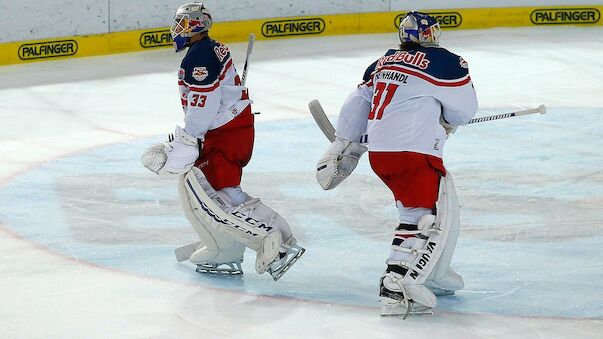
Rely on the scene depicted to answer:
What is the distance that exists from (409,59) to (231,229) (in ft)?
3.38

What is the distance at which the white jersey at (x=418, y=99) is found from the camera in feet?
16.3

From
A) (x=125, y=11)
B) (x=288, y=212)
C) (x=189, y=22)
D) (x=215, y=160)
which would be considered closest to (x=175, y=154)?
(x=215, y=160)

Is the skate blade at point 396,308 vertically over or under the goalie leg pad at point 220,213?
under

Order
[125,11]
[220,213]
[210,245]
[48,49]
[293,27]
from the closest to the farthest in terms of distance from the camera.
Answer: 1. [220,213]
2. [210,245]
3. [48,49]
4. [125,11]
5. [293,27]

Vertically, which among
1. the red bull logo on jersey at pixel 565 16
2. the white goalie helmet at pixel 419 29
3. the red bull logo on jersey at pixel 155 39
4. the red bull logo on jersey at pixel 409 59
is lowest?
the red bull logo on jersey at pixel 565 16

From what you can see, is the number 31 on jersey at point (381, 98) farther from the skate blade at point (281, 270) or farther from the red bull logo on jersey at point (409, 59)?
the skate blade at point (281, 270)

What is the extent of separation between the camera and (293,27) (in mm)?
11766

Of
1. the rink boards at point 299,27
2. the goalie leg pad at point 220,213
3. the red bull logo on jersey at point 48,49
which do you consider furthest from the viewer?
the rink boards at point 299,27

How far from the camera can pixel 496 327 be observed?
15.8 ft

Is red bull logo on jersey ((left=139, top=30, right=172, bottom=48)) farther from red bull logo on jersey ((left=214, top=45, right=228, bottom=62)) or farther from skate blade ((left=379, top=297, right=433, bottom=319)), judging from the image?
skate blade ((left=379, top=297, right=433, bottom=319))

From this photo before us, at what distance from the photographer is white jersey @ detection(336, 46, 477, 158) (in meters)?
4.96

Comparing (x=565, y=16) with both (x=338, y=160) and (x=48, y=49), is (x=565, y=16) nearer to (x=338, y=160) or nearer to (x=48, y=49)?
(x=48, y=49)

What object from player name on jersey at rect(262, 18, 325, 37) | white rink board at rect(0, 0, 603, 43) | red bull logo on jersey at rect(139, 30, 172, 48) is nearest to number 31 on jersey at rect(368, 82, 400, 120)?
white rink board at rect(0, 0, 603, 43)

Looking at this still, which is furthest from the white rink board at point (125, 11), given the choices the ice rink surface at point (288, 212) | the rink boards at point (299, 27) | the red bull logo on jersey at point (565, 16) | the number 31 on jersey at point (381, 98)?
the number 31 on jersey at point (381, 98)
